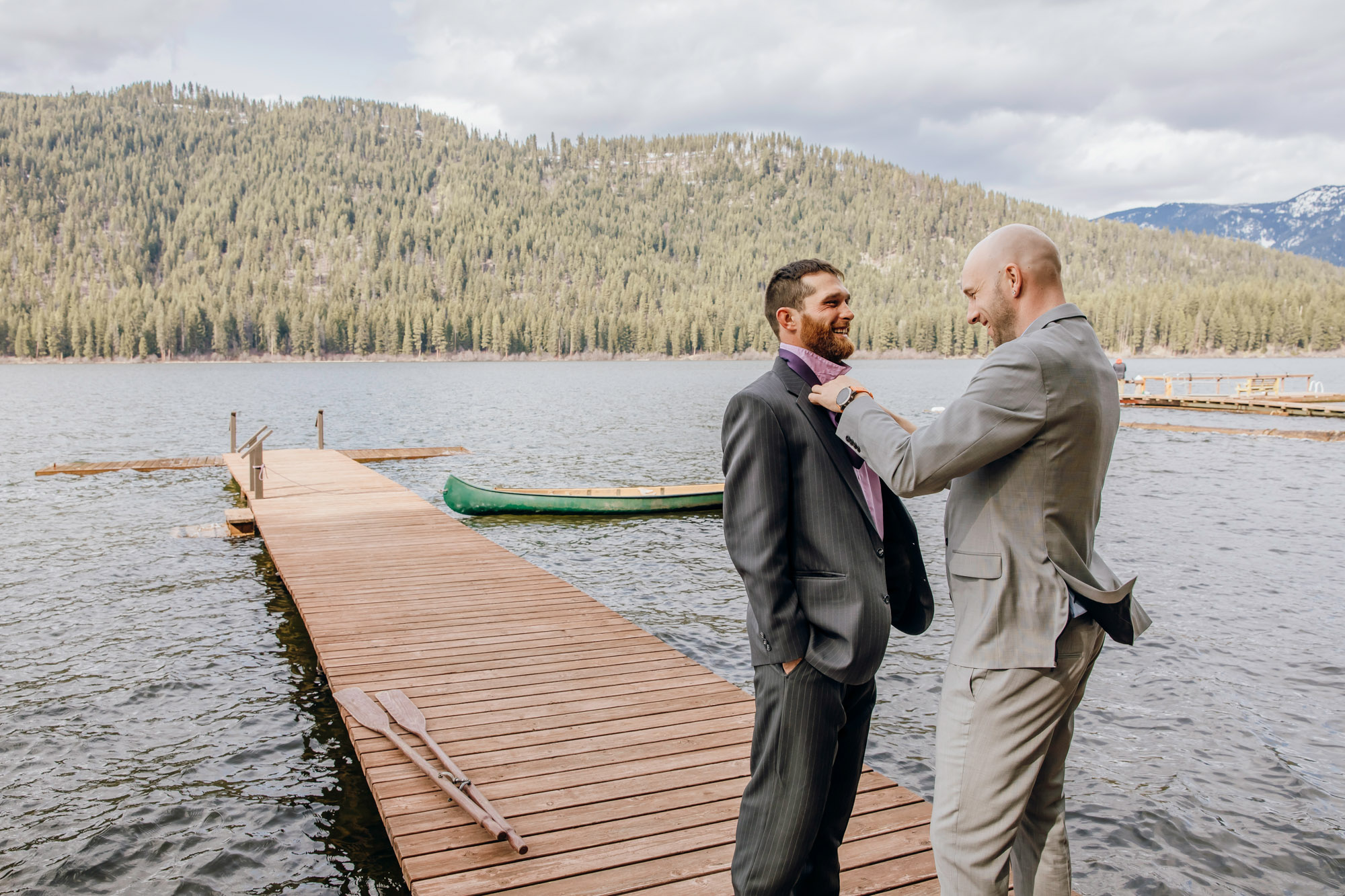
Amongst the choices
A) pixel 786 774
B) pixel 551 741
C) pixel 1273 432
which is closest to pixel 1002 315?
pixel 786 774

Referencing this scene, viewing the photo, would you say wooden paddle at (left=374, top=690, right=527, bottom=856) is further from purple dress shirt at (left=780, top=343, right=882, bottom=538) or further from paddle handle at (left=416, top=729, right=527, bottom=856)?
purple dress shirt at (left=780, top=343, right=882, bottom=538)

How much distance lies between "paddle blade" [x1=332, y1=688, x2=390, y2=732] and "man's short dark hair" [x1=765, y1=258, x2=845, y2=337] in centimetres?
433

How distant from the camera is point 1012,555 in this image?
274 centimetres

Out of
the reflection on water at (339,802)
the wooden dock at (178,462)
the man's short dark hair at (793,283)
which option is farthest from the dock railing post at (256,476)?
the man's short dark hair at (793,283)

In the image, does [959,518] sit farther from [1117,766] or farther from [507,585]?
[507,585]

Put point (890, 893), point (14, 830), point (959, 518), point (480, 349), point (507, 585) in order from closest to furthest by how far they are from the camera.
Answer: point (959, 518) → point (890, 893) → point (14, 830) → point (507, 585) → point (480, 349)

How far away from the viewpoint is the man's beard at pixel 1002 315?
9.59 ft

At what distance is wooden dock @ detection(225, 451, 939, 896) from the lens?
170 inches

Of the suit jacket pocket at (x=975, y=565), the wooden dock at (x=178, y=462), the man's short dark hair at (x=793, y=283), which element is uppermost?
the man's short dark hair at (x=793, y=283)

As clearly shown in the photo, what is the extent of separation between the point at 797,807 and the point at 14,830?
22.4 ft

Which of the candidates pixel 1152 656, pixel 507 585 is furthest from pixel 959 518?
pixel 1152 656

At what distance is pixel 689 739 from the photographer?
5.98m

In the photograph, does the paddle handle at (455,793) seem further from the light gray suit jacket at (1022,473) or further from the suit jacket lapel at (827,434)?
the light gray suit jacket at (1022,473)

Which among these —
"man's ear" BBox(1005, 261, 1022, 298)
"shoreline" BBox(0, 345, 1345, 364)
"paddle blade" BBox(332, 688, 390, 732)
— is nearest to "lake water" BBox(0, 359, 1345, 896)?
"paddle blade" BBox(332, 688, 390, 732)
